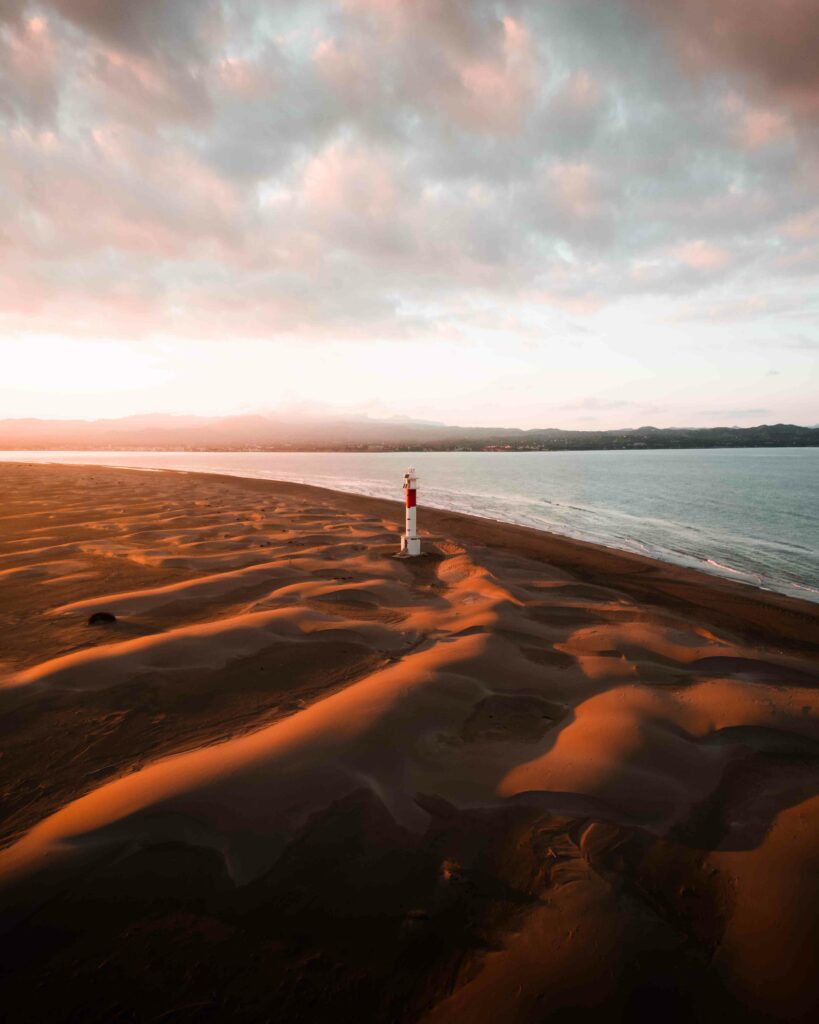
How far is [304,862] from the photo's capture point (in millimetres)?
1948

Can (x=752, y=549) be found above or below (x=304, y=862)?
below

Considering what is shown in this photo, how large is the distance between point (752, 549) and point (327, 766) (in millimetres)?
14708

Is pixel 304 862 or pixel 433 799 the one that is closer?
pixel 304 862

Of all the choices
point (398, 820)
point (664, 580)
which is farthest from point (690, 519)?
point (398, 820)

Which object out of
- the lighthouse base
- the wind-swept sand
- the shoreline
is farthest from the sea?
the wind-swept sand

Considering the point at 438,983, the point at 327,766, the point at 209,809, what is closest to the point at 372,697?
the point at 327,766

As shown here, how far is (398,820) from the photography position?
2.21 metres

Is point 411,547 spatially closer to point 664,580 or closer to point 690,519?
point 664,580

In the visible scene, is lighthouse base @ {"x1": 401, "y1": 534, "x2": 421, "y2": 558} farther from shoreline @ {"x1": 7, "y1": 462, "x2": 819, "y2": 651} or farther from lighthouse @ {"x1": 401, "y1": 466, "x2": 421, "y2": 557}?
shoreline @ {"x1": 7, "y1": 462, "x2": 819, "y2": 651}

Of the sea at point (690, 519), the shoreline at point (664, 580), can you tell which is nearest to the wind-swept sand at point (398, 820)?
the shoreline at point (664, 580)

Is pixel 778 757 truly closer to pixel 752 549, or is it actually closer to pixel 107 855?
pixel 107 855

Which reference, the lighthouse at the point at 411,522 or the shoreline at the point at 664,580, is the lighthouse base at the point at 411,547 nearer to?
the lighthouse at the point at 411,522

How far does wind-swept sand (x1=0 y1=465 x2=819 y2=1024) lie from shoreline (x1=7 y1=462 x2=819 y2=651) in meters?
2.32

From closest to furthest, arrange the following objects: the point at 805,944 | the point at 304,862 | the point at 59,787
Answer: the point at 805,944 → the point at 304,862 → the point at 59,787
